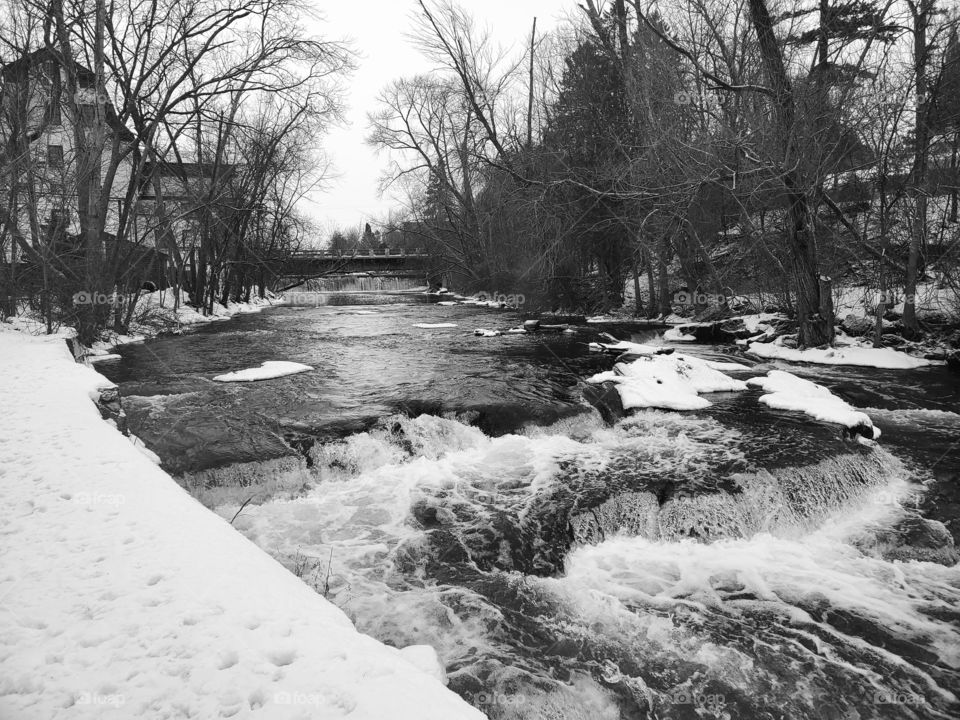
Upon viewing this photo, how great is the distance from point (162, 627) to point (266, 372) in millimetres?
9560

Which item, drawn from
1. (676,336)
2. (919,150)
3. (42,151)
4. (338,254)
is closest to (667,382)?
(676,336)

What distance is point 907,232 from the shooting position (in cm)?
1347

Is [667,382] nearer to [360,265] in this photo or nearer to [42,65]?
[42,65]

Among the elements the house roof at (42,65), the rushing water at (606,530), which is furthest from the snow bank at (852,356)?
the house roof at (42,65)

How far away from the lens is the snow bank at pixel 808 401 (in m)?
7.94

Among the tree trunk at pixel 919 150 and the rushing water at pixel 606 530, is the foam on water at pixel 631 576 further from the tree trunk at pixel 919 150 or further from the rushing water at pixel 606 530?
the tree trunk at pixel 919 150

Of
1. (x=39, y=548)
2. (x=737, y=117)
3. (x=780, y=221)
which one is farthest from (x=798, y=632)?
(x=780, y=221)

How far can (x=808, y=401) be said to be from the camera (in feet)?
29.2

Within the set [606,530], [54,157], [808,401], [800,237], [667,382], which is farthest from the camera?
[54,157]

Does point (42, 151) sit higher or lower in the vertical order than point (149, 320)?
higher

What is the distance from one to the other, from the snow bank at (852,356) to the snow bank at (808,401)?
10.3 ft

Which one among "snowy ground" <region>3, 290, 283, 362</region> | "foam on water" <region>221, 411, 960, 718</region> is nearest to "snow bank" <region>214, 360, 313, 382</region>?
"snowy ground" <region>3, 290, 283, 362</region>

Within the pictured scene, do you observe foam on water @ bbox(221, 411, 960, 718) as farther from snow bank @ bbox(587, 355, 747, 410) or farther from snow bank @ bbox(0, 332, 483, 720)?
snow bank @ bbox(0, 332, 483, 720)

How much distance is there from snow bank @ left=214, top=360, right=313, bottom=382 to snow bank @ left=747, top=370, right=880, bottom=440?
9190 millimetres
